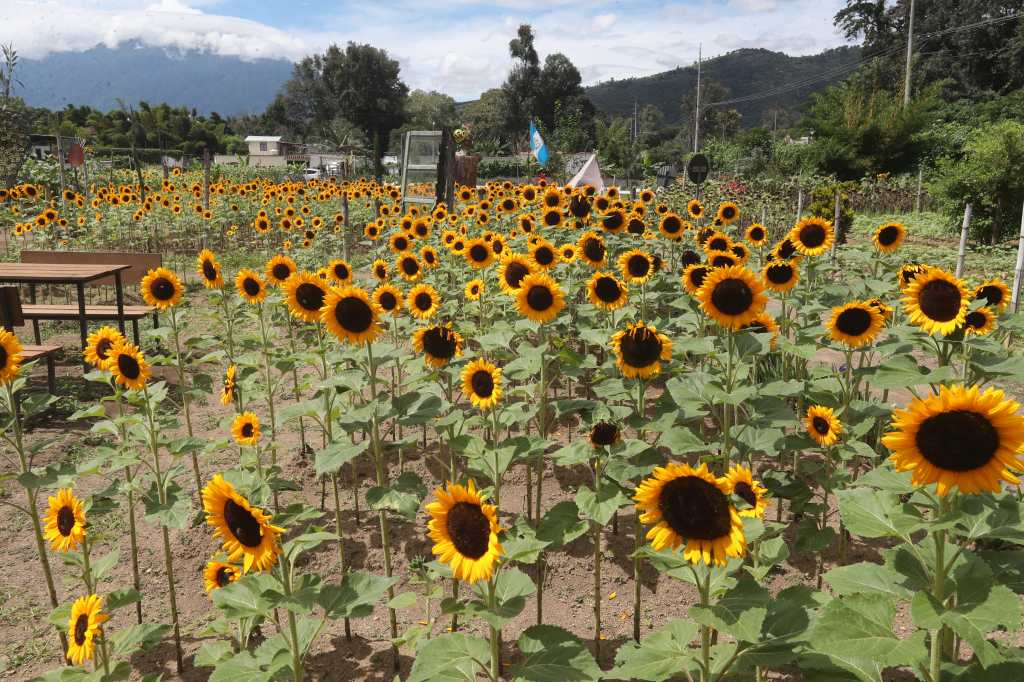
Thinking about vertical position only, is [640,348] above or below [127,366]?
above

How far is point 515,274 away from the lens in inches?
170

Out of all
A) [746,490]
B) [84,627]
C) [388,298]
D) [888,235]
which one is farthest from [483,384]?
[888,235]

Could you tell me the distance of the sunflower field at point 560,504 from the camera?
1.82 m

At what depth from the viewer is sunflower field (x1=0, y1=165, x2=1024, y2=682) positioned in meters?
1.82

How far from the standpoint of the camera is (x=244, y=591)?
7.53 feet

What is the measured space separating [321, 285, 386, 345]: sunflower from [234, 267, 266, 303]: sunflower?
85.0 inches

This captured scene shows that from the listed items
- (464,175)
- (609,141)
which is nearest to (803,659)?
(464,175)

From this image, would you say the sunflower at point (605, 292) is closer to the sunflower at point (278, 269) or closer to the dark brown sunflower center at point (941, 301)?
the dark brown sunflower center at point (941, 301)

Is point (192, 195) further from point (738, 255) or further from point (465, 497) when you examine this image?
point (465, 497)

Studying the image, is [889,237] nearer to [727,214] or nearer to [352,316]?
[727,214]

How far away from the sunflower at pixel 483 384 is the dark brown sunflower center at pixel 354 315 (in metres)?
0.56

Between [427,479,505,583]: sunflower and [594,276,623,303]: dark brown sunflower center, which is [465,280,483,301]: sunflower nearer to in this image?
[594,276,623,303]: dark brown sunflower center

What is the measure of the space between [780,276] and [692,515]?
9.41 feet

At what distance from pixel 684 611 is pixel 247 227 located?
49.7 ft
